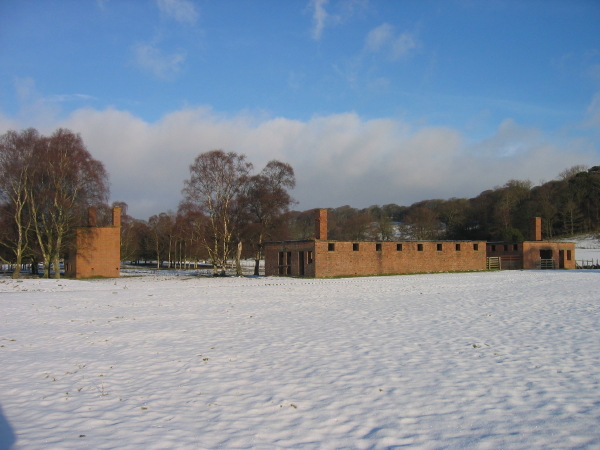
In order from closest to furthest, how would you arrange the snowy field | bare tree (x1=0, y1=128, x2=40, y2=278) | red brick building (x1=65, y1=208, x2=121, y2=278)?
the snowy field, bare tree (x1=0, y1=128, x2=40, y2=278), red brick building (x1=65, y1=208, x2=121, y2=278)

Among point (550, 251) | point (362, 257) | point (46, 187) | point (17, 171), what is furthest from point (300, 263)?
point (550, 251)

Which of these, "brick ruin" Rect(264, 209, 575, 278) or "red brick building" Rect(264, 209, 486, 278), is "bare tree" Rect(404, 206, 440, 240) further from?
"red brick building" Rect(264, 209, 486, 278)

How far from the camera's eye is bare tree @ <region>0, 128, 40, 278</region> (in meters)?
36.8

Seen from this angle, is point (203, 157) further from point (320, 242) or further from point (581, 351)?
point (581, 351)

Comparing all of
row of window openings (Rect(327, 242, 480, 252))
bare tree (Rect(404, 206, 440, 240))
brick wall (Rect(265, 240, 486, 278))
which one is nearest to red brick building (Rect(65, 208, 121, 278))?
brick wall (Rect(265, 240, 486, 278))

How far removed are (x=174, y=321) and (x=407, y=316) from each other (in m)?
7.34

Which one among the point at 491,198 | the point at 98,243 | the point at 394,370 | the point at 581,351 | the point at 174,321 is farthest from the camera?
the point at 491,198

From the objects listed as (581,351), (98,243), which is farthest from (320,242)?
(581,351)

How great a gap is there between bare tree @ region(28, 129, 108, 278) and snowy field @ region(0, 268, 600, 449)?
26304 mm

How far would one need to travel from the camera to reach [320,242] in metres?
38.4

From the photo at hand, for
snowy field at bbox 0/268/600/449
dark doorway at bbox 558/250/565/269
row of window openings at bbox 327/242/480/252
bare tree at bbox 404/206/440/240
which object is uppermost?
bare tree at bbox 404/206/440/240

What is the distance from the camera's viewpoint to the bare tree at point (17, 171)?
1448 inches

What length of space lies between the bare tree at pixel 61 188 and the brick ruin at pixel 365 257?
56.4 ft

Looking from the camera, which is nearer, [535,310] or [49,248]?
[535,310]
